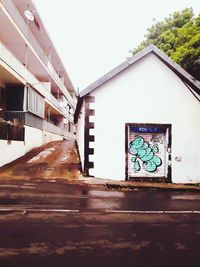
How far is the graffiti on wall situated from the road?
4.23 m

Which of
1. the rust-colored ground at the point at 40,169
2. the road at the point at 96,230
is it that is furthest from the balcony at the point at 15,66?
the road at the point at 96,230

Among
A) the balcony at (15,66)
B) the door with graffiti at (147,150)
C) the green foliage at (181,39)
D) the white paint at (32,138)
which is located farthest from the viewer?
the white paint at (32,138)

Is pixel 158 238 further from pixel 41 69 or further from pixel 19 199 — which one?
pixel 41 69

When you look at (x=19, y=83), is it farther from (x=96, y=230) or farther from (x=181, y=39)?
(x=96, y=230)

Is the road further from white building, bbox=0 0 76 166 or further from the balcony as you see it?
the balcony

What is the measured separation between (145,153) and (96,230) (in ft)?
27.7

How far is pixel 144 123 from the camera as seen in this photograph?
13367 mm

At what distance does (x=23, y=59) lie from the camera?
25281mm

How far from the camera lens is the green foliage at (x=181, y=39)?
17891mm

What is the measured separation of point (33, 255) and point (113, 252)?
3.75ft

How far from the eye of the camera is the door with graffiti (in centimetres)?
1334

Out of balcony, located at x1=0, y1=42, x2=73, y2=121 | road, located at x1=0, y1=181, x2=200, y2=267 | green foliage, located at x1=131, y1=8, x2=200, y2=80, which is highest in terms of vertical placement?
green foliage, located at x1=131, y1=8, x2=200, y2=80

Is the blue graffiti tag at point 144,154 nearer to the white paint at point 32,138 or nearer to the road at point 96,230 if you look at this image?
the road at point 96,230

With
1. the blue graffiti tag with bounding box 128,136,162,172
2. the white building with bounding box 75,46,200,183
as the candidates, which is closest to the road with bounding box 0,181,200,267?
the white building with bounding box 75,46,200,183
